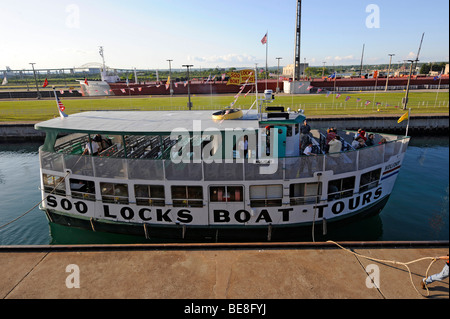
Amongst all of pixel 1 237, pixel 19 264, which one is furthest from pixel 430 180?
pixel 1 237

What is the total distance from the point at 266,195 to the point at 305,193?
1.83 metres

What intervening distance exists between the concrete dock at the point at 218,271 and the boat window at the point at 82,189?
3978 millimetres

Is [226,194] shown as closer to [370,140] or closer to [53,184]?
[53,184]

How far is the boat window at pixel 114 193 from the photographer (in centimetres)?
1344

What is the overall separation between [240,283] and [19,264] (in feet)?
24.1

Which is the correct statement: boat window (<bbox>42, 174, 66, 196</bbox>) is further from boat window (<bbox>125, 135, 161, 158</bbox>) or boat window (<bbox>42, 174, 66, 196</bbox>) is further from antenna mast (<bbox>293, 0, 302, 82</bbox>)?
antenna mast (<bbox>293, 0, 302, 82</bbox>)

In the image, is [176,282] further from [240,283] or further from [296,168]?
[296,168]

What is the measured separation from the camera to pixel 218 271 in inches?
346

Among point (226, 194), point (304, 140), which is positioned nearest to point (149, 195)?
point (226, 194)

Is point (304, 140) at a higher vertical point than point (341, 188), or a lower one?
higher

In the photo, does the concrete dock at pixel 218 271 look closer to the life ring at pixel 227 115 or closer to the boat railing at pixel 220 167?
the boat railing at pixel 220 167

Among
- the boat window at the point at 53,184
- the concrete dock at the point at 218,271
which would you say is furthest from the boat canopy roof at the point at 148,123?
the concrete dock at the point at 218,271

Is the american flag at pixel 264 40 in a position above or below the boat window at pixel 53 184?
above
